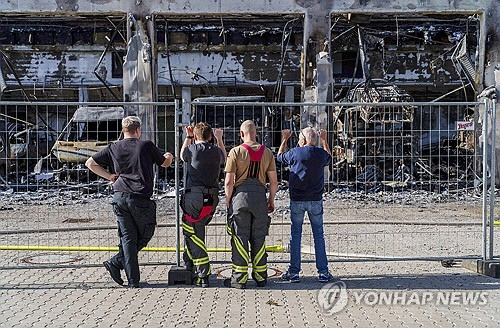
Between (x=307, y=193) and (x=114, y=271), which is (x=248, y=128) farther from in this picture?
(x=114, y=271)

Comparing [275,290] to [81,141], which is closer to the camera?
[275,290]

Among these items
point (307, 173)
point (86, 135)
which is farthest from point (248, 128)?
point (86, 135)

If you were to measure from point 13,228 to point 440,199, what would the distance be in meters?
11.1

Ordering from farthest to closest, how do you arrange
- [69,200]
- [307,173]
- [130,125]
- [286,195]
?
[69,200]
[286,195]
[307,173]
[130,125]

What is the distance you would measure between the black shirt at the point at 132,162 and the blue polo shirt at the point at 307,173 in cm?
168

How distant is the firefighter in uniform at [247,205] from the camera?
7645 mm

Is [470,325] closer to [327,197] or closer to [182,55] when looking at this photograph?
[327,197]

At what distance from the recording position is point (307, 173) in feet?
26.3

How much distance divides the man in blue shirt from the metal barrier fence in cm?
77

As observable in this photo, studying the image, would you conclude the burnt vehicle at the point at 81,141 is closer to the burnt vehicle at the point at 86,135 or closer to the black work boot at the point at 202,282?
the burnt vehicle at the point at 86,135

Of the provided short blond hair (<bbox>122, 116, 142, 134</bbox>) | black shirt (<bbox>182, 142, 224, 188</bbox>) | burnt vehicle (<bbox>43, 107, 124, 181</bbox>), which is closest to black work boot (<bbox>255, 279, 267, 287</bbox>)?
black shirt (<bbox>182, 142, 224, 188</bbox>)

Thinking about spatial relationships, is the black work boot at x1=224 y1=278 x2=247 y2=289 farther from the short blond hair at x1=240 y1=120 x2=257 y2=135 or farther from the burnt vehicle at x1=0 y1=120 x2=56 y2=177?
the burnt vehicle at x1=0 y1=120 x2=56 y2=177

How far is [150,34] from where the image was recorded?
69.9 feet

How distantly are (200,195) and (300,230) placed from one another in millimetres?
1366
